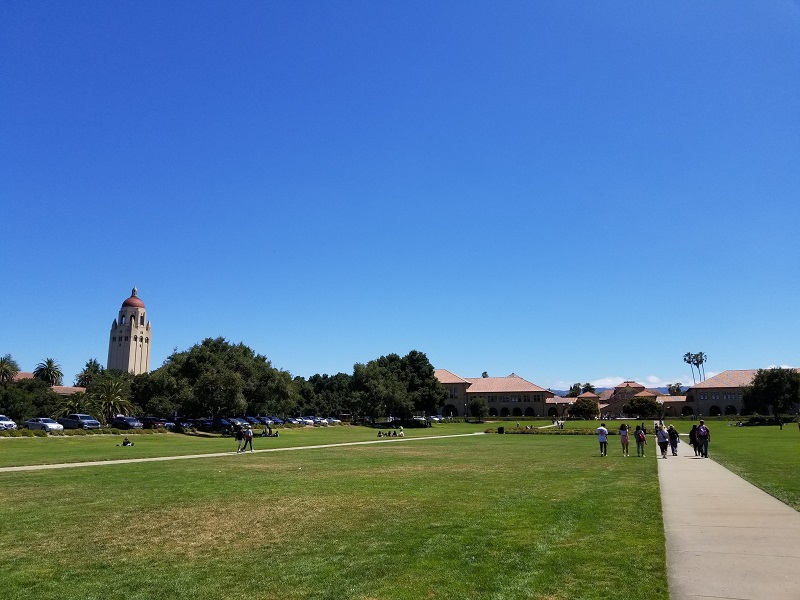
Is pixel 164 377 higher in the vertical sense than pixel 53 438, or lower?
higher

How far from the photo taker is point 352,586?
23.8 ft

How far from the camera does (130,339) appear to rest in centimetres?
19038

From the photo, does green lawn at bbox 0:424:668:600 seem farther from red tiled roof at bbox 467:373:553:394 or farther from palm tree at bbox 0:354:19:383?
red tiled roof at bbox 467:373:553:394

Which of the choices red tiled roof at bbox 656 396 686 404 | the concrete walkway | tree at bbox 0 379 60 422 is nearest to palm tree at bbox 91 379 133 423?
tree at bbox 0 379 60 422

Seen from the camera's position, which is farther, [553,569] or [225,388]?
[225,388]

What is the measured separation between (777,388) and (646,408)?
36371mm

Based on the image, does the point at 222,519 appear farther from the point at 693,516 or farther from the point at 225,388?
the point at 225,388

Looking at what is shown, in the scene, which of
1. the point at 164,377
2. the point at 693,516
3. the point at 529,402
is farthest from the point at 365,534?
the point at 529,402

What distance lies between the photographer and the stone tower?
190 metres

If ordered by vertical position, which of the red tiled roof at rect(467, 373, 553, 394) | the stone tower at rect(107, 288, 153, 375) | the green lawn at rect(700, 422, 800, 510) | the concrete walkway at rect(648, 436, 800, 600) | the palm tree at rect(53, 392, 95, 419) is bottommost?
the green lawn at rect(700, 422, 800, 510)

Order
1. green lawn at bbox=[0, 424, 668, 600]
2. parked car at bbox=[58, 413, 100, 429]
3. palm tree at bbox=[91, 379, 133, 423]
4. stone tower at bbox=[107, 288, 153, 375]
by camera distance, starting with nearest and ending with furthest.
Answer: green lawn at bbox=[0, 424, 668, 600] → parked car at bbox=[58, 413, 100, 429] → palm tree at bbox=[91, 379, 133, 423] → stone tower at bbox=[107, 288, 153, 375]

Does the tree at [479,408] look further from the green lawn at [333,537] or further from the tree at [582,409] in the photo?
the green lawn at [333,537]

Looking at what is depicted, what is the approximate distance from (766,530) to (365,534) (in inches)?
282

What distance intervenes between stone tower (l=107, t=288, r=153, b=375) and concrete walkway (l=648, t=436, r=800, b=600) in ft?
652
